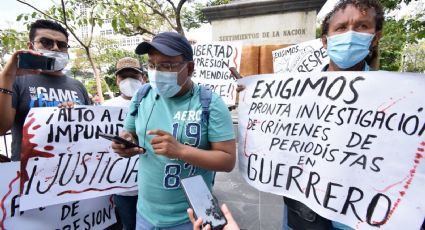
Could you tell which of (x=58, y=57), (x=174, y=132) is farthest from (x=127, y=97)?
(x=174, y=132)

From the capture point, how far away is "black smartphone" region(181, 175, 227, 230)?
113 cm

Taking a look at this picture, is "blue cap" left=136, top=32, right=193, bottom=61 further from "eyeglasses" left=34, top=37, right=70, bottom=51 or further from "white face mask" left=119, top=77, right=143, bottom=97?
"white face mask" left=119, top=77, right=143, bottom=97

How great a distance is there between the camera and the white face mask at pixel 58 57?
2.01 meters

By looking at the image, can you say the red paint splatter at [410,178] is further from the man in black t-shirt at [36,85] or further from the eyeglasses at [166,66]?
the man in black t-shirt at [36,85]

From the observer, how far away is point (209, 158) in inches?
57.1

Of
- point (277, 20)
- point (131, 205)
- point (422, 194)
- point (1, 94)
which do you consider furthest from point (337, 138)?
point (277, 20)

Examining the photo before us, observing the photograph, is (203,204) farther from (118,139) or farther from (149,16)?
(149,16)

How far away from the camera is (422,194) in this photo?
112 cm

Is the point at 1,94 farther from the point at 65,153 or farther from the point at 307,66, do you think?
the point at 307,66

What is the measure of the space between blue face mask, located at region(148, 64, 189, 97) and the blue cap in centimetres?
12

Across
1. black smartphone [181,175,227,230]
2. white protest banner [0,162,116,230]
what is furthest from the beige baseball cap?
black smartphone [181,175,227,230]

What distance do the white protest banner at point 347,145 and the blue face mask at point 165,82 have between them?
0.55 metres

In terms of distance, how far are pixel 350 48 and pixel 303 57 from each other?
106 inches

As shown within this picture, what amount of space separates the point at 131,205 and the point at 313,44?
125 inches
